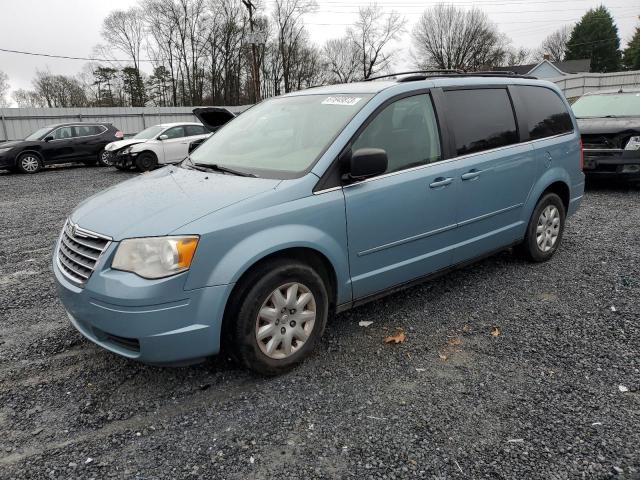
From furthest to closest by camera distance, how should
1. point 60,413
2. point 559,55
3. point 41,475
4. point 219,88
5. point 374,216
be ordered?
point 559,55 < point 219,88 < point 374,216 < point 60,413 < point 41,475

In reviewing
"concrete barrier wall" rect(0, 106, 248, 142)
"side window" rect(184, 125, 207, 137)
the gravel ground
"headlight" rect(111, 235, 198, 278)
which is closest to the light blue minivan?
"headlight" rect(111, 235, 198, 278)

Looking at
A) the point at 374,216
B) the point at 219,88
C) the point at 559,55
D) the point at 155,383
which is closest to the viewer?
the point at 155,383

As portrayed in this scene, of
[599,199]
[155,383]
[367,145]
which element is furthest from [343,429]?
[599,199]

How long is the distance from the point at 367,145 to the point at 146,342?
1.89m

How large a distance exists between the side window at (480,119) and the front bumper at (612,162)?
4988 mm

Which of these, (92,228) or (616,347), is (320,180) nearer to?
(92,228)

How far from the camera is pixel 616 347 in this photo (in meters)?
3.37

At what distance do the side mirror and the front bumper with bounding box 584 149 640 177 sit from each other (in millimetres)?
6957

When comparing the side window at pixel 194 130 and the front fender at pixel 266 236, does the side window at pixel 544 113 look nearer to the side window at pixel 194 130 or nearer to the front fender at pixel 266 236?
the front fender at pixel 266 236

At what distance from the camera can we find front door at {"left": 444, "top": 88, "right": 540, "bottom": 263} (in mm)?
3969

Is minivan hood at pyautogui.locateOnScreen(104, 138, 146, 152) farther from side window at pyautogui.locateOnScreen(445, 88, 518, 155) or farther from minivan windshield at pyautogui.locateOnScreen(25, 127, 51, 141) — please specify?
side window at pyautogui.locateOnScreen(445, 88, 518, 155)

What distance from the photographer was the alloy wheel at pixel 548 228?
4934 millimetres

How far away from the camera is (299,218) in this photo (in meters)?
2.98

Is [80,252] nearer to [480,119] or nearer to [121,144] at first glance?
[480,119]
